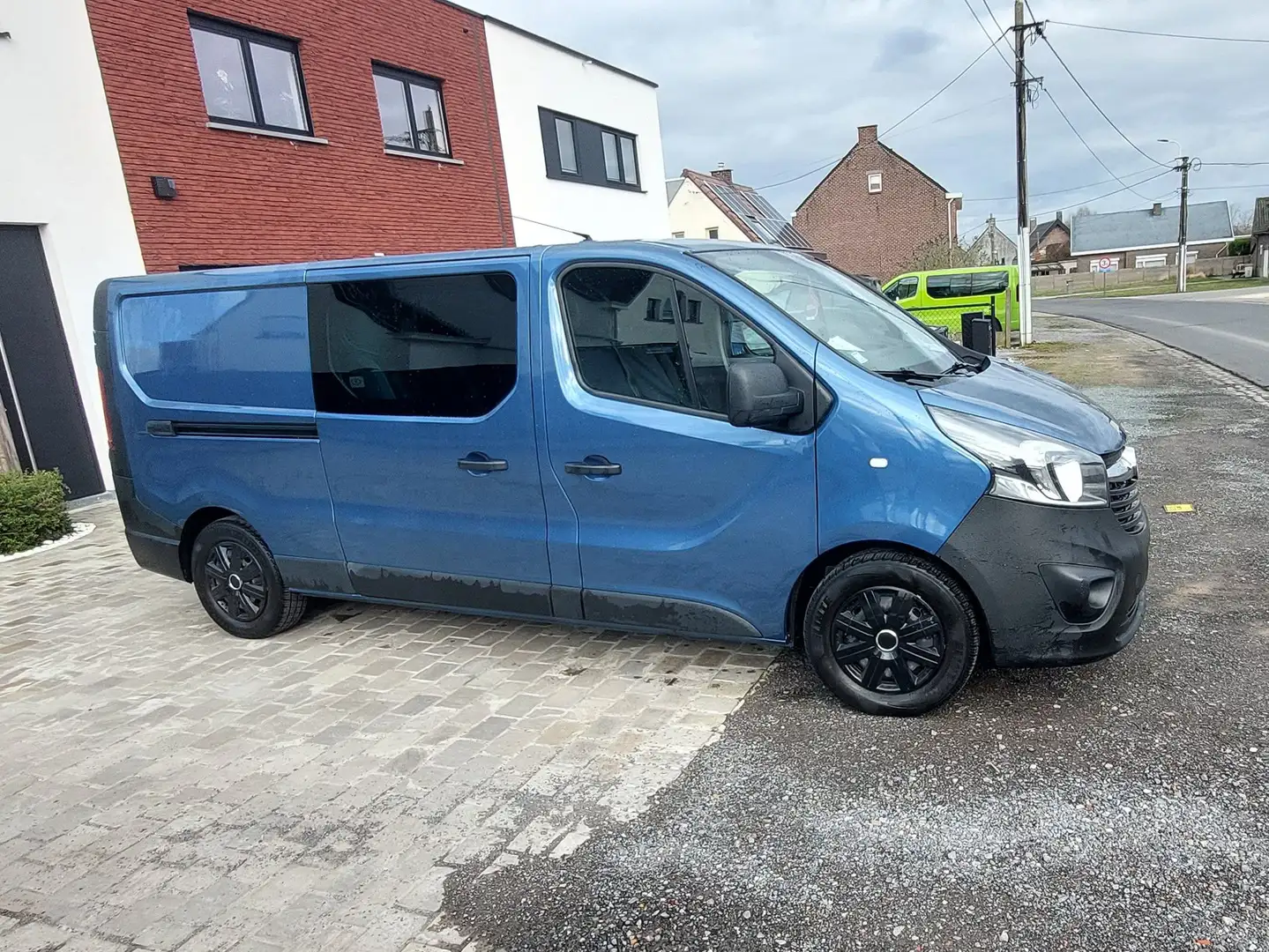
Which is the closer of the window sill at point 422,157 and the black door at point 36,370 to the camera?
the black door at point 36,370

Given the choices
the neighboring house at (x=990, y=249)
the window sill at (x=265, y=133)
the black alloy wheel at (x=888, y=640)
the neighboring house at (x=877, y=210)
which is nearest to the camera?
the black alloy wheel at (x=888, y=640)

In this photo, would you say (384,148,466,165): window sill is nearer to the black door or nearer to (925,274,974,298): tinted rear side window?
the black door

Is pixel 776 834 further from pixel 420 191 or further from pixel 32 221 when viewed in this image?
pixel 420 191

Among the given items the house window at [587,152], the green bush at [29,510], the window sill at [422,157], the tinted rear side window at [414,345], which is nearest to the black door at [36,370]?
the green bush at [29,510]

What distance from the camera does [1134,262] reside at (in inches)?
3115

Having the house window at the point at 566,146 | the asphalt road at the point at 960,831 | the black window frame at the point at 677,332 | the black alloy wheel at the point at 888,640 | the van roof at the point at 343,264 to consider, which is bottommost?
the asphalt road at the point at 960,831

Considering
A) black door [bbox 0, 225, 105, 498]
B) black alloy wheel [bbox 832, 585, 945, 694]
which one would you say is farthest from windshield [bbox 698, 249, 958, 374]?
black door [bbox 0, 225, 105, 498]

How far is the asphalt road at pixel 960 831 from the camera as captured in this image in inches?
94.6

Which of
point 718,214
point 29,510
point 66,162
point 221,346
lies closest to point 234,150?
point 66,162

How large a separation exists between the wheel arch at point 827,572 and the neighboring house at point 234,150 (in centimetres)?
835

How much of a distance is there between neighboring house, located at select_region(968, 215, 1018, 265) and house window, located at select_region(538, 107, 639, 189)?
18849mm

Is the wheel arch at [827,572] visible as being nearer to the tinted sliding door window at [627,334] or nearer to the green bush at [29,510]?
Result: the tinted sliding door window at [627,334]

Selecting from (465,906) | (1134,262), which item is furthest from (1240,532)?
(1134,262)

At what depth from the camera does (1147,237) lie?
7919cm
